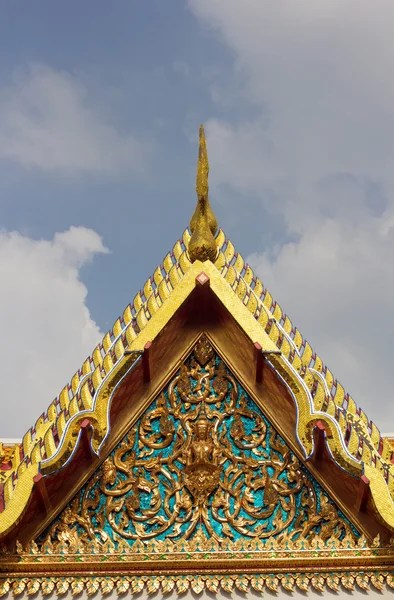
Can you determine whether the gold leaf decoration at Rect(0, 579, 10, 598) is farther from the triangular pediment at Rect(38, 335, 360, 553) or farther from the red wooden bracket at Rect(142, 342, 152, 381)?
the red wooden bracket at Rect(142, 342, 152, 381)

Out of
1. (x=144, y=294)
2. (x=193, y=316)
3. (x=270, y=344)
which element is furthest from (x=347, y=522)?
(x=144, y=294)

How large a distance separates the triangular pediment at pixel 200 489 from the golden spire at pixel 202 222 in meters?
1.22

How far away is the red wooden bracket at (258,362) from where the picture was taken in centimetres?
740

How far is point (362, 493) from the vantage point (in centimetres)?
686

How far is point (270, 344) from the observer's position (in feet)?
24.5

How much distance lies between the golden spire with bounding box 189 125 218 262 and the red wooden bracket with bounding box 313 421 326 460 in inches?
79.3

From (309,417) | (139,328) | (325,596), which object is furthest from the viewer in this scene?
(139,328)

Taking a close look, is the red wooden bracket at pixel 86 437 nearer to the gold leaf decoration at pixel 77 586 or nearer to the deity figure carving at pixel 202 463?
the deity figure carving at pixel 202 463

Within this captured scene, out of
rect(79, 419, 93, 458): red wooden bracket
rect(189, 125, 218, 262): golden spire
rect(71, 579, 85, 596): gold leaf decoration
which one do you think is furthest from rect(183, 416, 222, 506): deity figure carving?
rect(189, 125, 218, 262): golden spire

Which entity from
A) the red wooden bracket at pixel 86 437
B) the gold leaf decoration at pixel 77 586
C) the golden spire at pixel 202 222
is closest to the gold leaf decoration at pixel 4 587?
the gold leaf decoration at pixel 77 586

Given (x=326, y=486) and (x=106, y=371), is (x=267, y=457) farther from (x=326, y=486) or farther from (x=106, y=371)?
(x=106, y=371)

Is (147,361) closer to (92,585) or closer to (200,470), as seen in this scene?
(200,470)

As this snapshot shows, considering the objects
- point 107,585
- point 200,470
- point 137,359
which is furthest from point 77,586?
point 137,359

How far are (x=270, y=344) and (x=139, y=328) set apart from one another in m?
1.32
